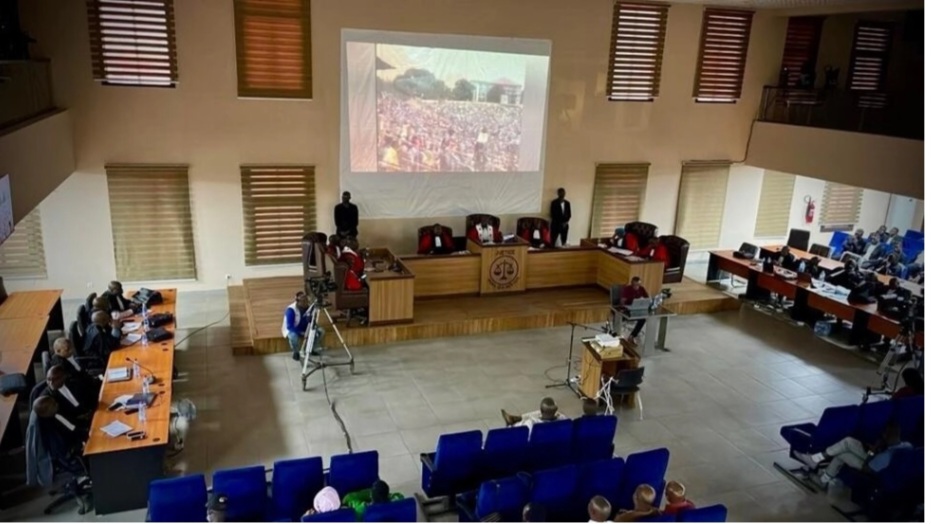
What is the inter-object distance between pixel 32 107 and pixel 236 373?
444 centimetres

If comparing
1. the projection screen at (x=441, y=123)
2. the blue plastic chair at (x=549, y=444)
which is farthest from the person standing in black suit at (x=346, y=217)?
the blue plastic chair at (x=549, y=444)

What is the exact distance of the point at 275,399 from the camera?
7.95 metres

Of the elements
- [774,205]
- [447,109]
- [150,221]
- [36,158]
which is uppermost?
[447,109]

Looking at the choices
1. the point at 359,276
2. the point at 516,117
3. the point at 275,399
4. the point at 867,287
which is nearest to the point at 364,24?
the point at 516,117

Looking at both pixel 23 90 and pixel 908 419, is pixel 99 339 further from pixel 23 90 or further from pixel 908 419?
pixel 908 419

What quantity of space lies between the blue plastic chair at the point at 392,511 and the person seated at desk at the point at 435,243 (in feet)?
24.1

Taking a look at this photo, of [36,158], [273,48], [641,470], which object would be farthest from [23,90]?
[641,470]

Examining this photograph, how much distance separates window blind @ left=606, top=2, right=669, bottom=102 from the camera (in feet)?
42.5

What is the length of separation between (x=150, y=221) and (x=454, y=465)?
7.76m

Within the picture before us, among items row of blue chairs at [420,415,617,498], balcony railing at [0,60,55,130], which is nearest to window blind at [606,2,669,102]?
row of blue chairs at [420,415,617,498]

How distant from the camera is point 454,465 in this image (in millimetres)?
5871

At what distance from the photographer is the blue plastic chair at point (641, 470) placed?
5.67m

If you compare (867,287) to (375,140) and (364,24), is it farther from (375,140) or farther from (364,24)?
(364,24)

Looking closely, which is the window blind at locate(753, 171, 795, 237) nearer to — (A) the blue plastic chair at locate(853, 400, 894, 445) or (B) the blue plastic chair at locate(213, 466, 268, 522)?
(A) the blue plastic chair at locate(853, 400, 894, 445)
